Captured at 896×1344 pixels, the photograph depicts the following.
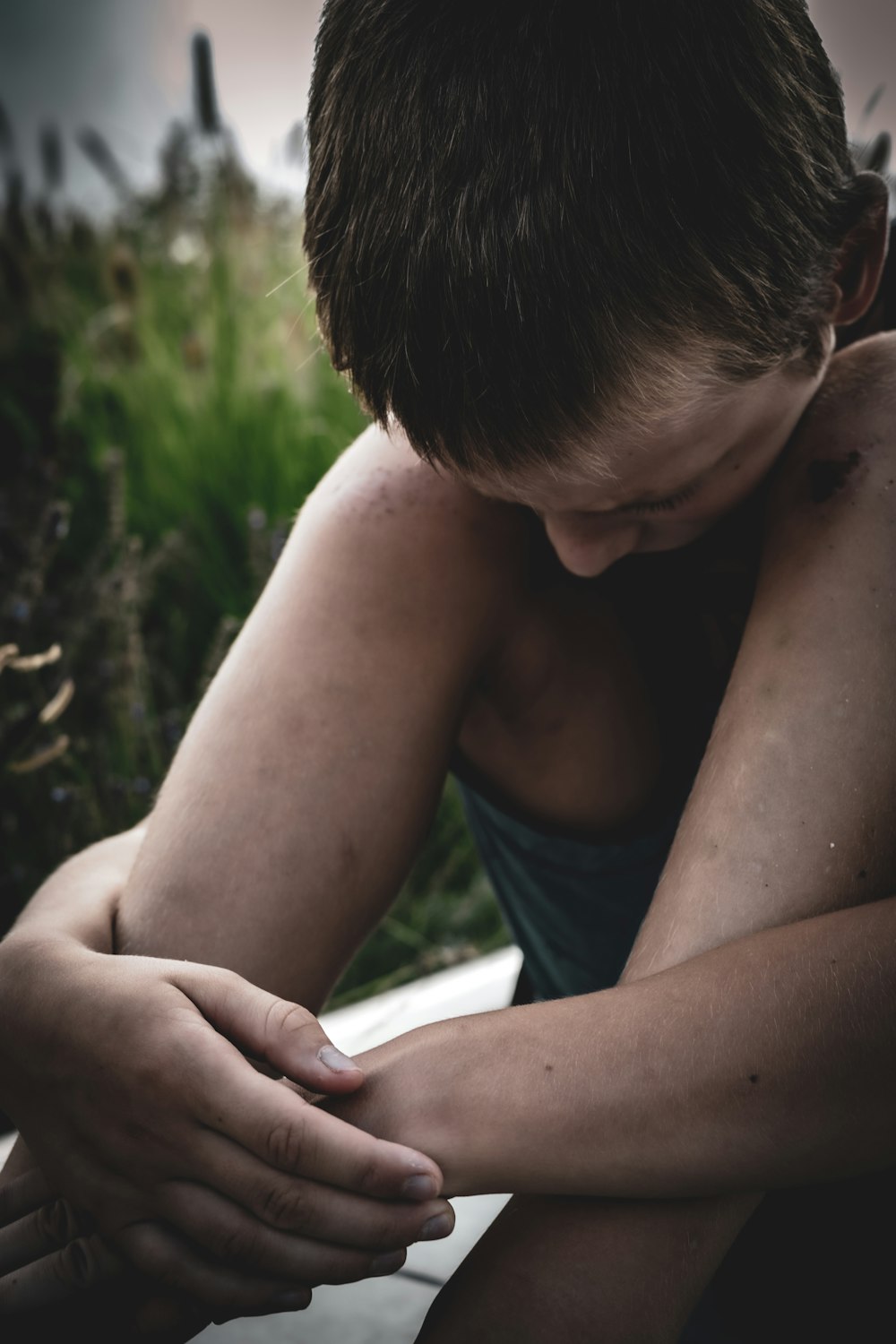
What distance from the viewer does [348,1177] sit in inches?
35.6

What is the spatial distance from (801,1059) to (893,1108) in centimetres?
8

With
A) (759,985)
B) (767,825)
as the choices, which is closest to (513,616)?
(767,825)

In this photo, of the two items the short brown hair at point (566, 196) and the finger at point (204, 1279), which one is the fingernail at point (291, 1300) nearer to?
the finger at point (204, 1279)

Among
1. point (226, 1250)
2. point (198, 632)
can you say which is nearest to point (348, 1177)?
point (226, 1250)

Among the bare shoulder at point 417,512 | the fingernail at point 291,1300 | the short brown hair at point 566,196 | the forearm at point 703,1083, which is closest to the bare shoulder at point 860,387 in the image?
the short brown hair at point 566,196

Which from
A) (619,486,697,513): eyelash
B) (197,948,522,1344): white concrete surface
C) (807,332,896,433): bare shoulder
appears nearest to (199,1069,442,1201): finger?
(197,948,522,1344): white concrete surface

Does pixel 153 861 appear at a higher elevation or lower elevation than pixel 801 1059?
higher

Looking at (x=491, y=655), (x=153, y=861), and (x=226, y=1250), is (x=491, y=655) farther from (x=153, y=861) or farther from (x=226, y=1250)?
(x=226, y=1250)

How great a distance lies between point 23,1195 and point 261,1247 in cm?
30

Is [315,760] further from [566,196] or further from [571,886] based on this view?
[566,196]

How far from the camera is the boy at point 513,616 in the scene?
0.87 m

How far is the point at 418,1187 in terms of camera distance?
900mm

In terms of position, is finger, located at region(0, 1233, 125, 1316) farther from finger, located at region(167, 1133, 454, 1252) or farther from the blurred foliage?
the blurred foliage

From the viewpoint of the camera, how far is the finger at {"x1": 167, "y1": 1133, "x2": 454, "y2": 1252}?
91 centimetres
